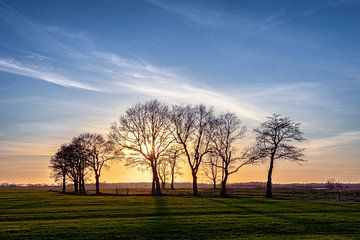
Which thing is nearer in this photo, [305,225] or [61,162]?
[305,225]

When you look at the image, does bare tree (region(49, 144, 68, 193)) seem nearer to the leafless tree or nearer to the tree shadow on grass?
the leafless tree

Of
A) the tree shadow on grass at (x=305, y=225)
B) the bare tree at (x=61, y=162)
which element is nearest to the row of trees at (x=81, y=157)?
the bare tree at (x=61, y=162)

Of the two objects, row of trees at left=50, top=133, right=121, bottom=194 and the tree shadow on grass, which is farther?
row of trees at left=50, top=133, right=121, bottom=194

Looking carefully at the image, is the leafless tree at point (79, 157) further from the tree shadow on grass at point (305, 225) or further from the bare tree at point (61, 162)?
the tree shadow on grass at point (305, 225)

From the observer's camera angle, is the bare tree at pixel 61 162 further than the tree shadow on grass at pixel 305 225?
Yes

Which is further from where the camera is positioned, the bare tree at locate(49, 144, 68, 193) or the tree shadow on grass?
the bare tree at locate(49, 144, 68, 193)

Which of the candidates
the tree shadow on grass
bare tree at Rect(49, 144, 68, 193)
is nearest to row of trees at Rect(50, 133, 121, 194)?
bare tree at Rect(49, 144, 68, 193)

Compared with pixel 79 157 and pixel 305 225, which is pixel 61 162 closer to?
pixel 79 157

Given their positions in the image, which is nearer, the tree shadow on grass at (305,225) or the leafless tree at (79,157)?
the tree shadow on grass at (305,225)

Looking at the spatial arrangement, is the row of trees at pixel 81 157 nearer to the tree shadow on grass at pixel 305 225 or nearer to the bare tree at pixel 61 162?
the bare tree at pixel 61 162

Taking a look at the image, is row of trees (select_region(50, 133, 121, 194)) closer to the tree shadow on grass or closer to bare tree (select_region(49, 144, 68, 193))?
bare tree (select_region(49, 144, 68, 193))

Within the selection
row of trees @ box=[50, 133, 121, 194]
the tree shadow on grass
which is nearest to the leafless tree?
row of trees @ box=[50, 133, 121, 194]

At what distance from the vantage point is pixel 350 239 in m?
27.5

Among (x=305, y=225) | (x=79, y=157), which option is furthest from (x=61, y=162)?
(x=305, y=225)
